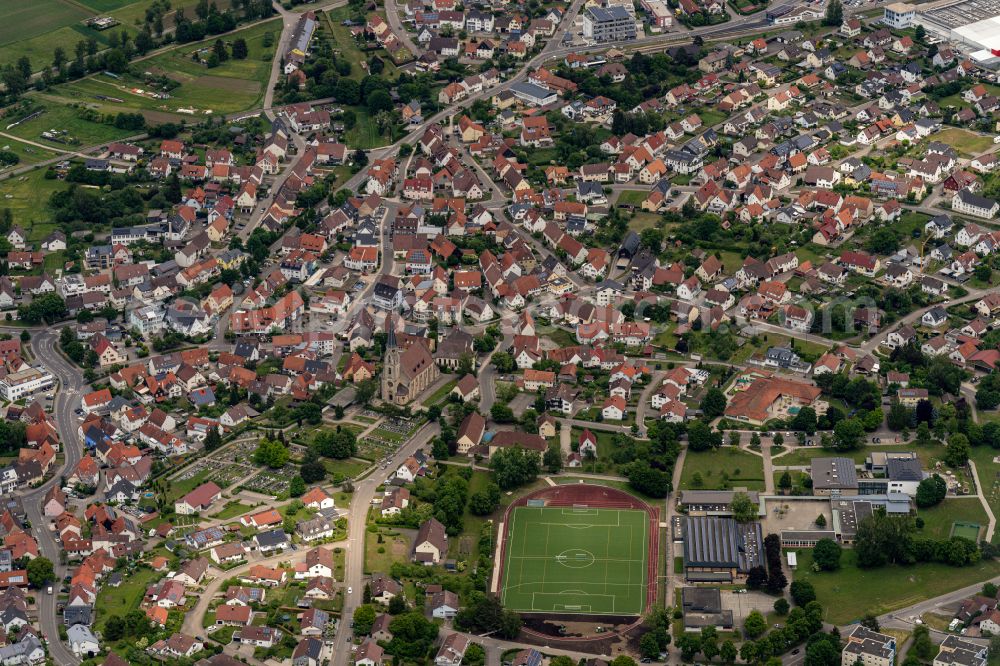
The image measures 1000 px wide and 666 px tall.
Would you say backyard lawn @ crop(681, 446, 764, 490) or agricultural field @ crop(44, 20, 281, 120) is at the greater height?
agricultural field @ crop(44, 20, 281, 120)

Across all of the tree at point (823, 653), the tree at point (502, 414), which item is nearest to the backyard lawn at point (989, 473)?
the tree at point (823, 653)

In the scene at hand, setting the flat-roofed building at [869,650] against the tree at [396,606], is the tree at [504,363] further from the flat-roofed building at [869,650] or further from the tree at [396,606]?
the flat-roofed building at [869,650]

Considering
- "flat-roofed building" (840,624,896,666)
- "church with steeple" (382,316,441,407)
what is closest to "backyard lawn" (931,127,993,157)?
"church with steeple" (382,316,441,407)

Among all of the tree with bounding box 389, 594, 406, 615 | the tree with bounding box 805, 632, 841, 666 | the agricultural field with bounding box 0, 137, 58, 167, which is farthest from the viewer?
the agricultural field with bounding box 0, 137, 58, 167

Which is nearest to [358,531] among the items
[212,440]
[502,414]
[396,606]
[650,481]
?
[396,606]

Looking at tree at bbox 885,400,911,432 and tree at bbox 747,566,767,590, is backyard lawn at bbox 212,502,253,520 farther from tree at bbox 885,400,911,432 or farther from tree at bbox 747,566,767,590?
tree at bbox 885,400,911,432

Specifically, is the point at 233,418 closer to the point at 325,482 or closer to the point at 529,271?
the point at 325,482

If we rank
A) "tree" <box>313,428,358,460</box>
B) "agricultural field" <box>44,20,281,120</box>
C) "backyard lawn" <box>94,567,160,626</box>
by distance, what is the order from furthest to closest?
"agricultural field" <box>44,20,281,120</box> → "tree" <box>313,428,358,460</box> → "backyard lawn" <box>94,567,160,626</box>
